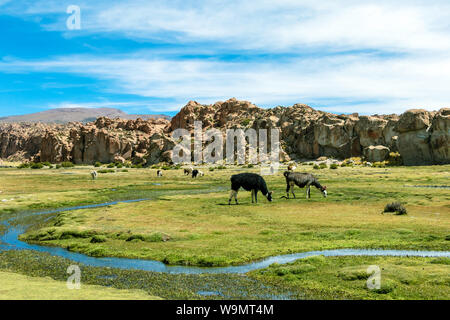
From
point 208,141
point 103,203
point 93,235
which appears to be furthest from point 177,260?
point 208,141

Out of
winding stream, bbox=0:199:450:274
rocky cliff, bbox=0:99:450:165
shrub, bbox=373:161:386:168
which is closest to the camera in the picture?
winding stream, bbox=0:199:450:274

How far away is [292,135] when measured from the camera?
5059 inches

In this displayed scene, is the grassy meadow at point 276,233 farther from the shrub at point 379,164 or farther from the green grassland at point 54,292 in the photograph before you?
the shrub at point 379,164

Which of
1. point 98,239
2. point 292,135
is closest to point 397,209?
point 98,239

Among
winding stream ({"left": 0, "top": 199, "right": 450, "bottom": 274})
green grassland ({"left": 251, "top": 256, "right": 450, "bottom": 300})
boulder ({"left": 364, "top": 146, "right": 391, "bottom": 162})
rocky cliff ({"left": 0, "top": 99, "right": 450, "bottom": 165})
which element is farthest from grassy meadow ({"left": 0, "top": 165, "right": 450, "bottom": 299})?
boulder ({"left": 364, "top": 146, "right": 391, "bottom": 162})

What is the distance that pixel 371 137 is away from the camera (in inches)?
3964

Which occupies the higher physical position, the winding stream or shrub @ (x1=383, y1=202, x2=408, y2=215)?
shrub @ (x1=383, y1=202, x2=408, y2=215)

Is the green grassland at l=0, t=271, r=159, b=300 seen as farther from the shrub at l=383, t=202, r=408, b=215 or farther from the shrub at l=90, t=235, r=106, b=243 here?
the shrub at l=383, t=202, r=408, b=215

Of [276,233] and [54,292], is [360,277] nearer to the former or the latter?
[276,233]

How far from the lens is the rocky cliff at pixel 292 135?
76062 mm

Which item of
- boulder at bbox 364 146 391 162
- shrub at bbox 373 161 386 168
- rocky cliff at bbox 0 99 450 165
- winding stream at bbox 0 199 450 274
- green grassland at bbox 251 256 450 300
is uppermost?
rocky cliff at bbox 0 99 450 165

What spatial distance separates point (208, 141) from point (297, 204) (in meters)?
109

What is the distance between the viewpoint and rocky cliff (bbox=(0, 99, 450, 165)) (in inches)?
2995
